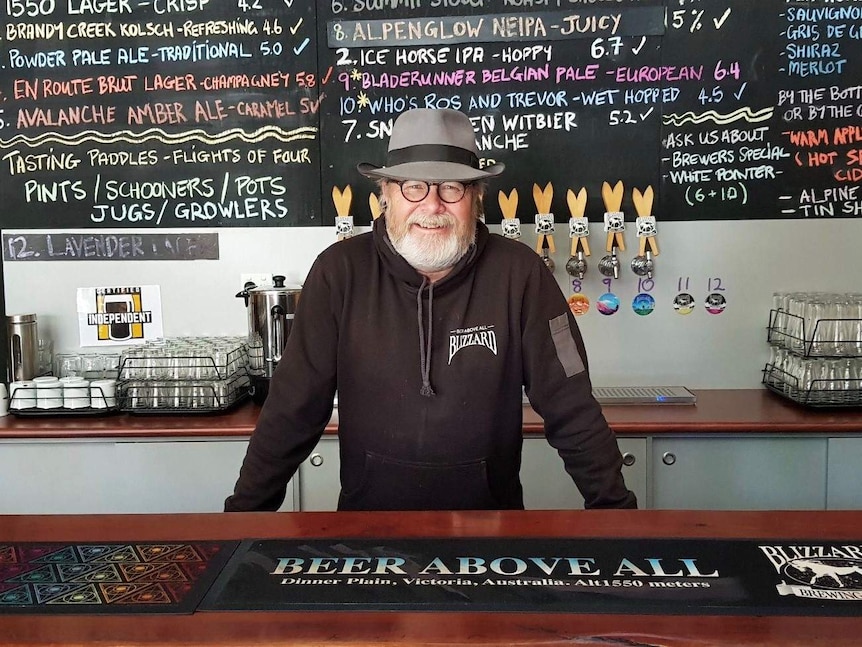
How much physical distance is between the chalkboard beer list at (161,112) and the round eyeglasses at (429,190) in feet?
4.00

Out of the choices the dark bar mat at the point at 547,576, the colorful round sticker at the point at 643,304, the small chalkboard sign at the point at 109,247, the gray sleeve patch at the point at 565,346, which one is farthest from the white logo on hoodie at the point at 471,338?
the small chalkboard sign at the point at 109,247

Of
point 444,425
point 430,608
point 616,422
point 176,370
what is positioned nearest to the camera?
point 430,608

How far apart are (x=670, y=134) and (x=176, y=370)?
2.00 meters

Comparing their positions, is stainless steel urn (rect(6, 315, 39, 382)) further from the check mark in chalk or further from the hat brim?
the hat brim

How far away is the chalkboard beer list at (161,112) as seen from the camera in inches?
123

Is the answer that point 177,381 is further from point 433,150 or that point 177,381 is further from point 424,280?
point 433,150

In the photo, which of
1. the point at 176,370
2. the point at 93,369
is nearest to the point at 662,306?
the point at 176,370

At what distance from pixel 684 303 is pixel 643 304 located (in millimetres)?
157

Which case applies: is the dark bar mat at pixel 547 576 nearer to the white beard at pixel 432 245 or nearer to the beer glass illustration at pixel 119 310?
the white beard at pixel 432 245

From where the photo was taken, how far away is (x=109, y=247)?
3230 millimetres

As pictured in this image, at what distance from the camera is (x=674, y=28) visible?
3035 mm

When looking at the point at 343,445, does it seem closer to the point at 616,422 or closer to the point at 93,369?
the point at 616,422

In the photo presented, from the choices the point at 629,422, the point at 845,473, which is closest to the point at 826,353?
the point at 845,473

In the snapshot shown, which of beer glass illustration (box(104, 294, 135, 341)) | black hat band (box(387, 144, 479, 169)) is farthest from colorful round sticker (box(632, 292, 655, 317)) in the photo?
beer glass illustration (box(104, 294, 135, 341))
